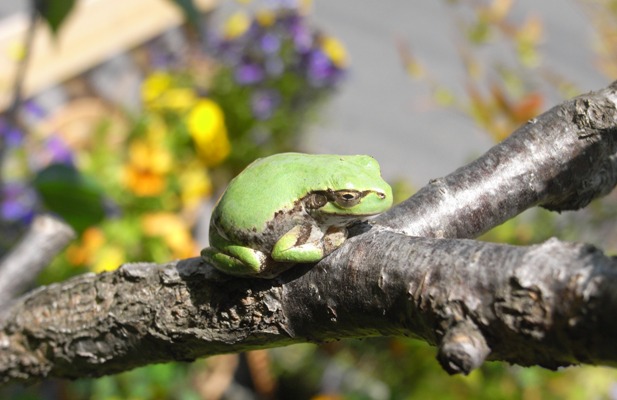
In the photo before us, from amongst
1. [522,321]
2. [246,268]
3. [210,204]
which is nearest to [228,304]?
[246,268]

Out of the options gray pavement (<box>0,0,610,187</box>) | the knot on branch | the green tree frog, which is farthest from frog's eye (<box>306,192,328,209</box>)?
gray pavement (<box>0,0,610,187</box>)

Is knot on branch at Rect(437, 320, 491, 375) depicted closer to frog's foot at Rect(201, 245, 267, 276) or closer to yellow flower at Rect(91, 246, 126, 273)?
frog's foot at Rect(201, 245, 267, 276)

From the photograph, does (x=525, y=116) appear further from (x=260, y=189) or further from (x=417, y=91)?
(x=417, y=91)

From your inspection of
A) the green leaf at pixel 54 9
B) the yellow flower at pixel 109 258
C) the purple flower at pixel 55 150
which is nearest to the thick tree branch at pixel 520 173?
the green leaf at pixel 54 9

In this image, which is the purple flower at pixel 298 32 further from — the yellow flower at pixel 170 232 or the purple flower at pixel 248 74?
the yellow flower at pixel 170 232

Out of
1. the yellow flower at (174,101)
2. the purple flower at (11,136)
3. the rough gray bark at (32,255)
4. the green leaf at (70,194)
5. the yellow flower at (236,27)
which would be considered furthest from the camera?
the yellow flower at (236,27)

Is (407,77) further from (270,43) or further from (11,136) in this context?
(11,136)
